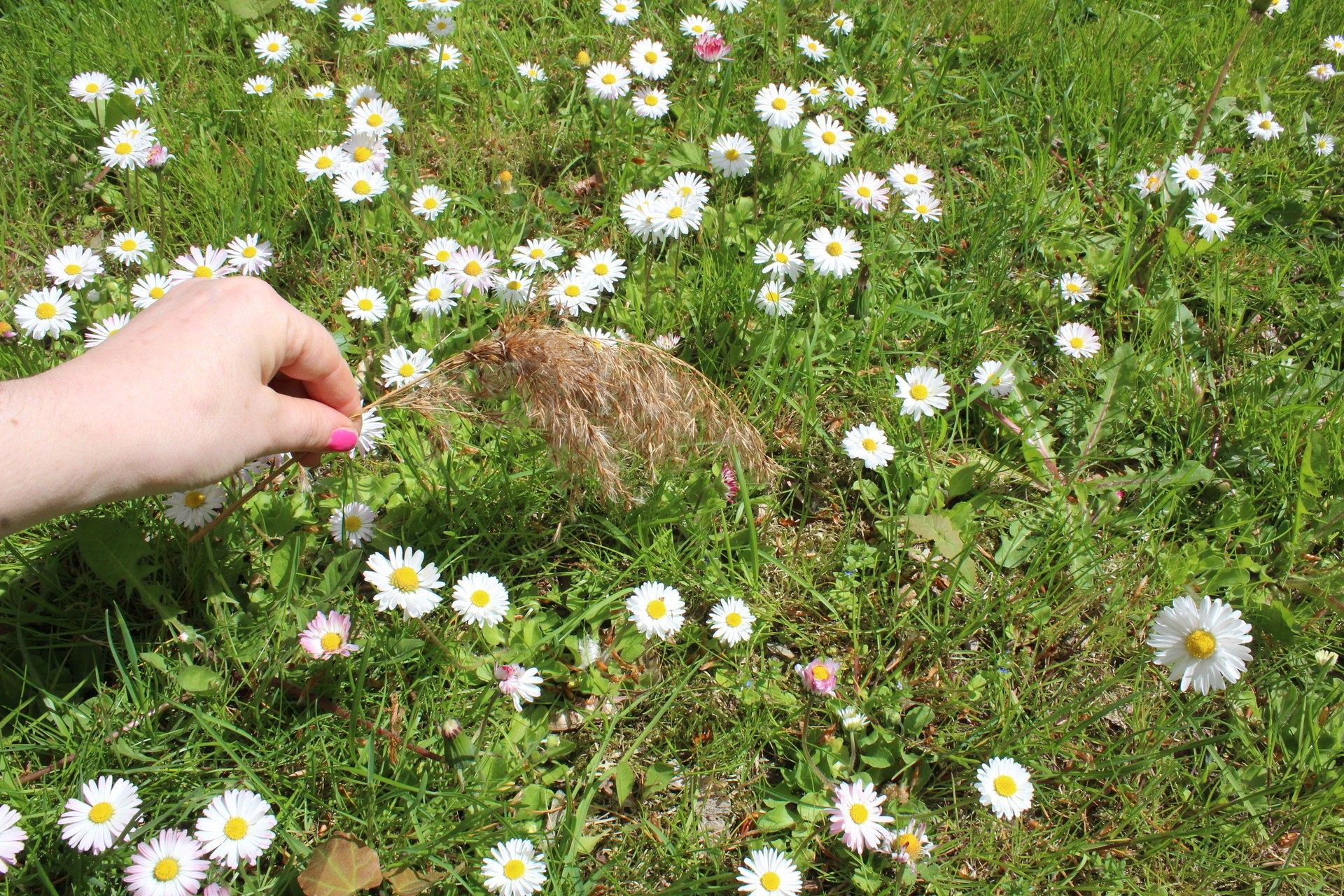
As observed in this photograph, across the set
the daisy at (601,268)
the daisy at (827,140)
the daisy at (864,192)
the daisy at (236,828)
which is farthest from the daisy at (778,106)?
the daisy at (236,828)

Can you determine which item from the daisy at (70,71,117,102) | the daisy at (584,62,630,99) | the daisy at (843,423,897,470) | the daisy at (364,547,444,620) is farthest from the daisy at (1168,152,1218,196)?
the daisy at (70,71,117,102)

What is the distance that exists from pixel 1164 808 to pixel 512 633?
1.50 metres

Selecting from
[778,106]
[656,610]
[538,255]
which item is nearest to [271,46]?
[538,255]

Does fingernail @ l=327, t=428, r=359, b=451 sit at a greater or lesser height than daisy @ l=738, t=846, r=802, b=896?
greater

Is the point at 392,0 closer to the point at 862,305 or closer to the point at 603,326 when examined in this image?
the point at 603,326

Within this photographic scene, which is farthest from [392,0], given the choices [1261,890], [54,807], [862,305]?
[1261,890]

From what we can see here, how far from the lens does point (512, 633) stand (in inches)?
85.4

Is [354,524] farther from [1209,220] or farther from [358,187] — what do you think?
[1209,220]

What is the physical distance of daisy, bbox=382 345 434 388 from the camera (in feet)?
8.11

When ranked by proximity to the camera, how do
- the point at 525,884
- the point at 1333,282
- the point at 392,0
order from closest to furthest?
the point at 525,884
the point at 1333,282
the point at 392,0

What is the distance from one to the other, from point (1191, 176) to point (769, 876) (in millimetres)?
2694

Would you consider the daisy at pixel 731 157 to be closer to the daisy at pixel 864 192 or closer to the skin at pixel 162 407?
the daisy at pixel 864 192

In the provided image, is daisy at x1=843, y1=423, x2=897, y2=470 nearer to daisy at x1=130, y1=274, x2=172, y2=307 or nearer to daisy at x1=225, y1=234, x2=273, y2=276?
daisy at x1=225, y1=234, x2=273, y2=276

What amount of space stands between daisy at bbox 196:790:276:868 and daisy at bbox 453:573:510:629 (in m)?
0.53
